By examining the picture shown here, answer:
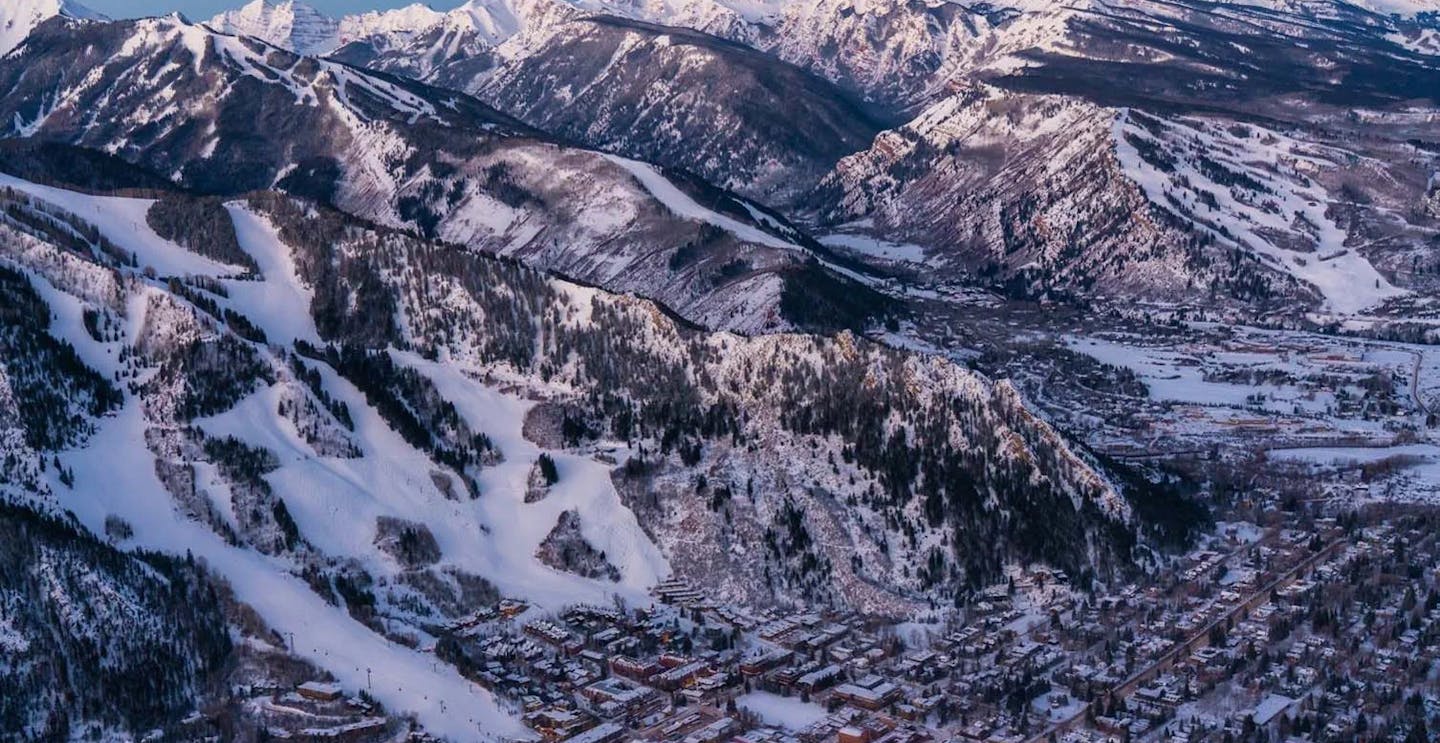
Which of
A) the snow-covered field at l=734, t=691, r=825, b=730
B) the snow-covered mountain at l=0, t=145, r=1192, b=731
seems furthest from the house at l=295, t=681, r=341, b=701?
the snow-covered field at l=734, t=691, r=825, b=730

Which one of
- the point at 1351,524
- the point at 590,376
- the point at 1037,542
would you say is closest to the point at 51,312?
the point at 590,376

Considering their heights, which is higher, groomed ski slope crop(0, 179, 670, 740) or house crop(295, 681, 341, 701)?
groomed ski slope crop(0, 179, 670, 740)

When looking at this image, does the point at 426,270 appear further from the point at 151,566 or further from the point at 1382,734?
the point at 1382,734

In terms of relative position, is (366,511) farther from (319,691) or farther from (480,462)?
(319,691)

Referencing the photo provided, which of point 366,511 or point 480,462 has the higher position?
point 480,462

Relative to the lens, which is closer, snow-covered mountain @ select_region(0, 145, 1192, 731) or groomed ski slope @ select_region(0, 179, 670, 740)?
groomed ski slope @ select_region(0, 179, 670, 740)

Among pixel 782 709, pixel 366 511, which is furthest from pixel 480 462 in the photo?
pixel 782 709

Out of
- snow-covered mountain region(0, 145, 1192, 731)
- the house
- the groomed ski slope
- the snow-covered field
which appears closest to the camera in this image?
the snow-covered field

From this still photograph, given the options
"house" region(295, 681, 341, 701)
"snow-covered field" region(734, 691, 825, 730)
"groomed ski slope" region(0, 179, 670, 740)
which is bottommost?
"snow-covered field" region(734, 691, 825, 730)

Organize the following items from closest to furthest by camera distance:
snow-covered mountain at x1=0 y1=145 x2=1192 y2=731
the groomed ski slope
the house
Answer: the house → the groomed ski slope → snow-covered mountain at x1=0 y1=145 x2=1192 y2=731

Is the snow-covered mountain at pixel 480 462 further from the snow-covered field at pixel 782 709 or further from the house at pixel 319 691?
the snow-covered field at pixel 782 709

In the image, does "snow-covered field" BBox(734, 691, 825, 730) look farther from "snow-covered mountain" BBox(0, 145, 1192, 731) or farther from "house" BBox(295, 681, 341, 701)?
"house" BBox(295, 681, 341, 701)
